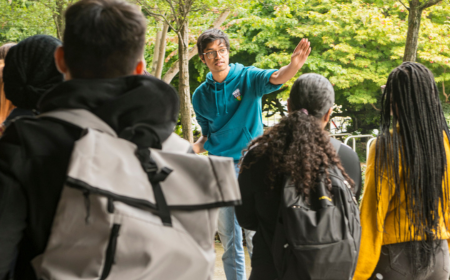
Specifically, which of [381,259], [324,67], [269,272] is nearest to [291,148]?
[269,272]

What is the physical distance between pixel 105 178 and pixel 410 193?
164cm

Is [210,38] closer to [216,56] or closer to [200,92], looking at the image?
[216,56]

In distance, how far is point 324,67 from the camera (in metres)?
12.8

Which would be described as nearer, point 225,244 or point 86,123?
point 86,123

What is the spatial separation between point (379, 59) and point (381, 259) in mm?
11991

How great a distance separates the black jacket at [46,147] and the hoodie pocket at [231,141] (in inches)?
84.5

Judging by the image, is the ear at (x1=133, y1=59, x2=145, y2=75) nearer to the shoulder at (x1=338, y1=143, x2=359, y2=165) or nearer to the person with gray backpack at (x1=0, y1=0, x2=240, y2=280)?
the person with gray backpack at (x1=0, y1=0, x2=240, y2=280)

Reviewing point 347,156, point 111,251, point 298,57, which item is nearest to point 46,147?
point 111,251

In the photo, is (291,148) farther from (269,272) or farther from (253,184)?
(269,272)

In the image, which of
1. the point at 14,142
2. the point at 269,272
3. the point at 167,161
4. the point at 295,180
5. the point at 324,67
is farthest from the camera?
the point at 324,67

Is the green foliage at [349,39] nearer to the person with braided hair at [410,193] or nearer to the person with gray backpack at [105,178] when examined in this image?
the person with braided hair at [410,193]

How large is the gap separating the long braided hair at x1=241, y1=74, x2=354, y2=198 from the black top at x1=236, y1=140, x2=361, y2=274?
0.04m

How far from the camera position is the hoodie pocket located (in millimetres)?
3410

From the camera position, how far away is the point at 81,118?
118 cm
